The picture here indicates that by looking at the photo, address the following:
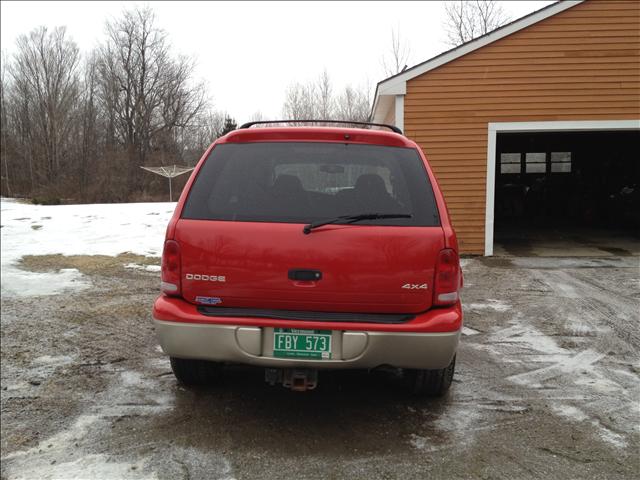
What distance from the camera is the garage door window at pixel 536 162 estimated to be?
19516mm

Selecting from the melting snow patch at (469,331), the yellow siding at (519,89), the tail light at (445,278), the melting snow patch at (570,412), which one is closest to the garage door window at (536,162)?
the yellow siding at (519,89)

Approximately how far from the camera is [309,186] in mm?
3328

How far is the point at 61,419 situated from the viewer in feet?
10.8

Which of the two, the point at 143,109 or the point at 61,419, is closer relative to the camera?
the point at 61,419

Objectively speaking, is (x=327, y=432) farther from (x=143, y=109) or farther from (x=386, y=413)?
(x=143, y=109)

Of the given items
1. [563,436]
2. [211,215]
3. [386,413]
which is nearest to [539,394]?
[563,436]

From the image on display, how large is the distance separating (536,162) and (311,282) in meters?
19.0

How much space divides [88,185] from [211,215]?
116 ft

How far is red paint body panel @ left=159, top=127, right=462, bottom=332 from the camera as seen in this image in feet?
9.09

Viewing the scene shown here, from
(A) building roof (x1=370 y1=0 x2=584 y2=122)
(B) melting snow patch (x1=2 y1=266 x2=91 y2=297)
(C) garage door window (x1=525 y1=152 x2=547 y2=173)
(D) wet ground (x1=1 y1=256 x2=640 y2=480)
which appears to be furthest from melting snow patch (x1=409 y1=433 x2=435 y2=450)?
(C) garage door window (x1=525 y1=152 x2=547 y2=173)

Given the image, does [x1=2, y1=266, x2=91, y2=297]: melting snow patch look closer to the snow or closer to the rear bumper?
the snow

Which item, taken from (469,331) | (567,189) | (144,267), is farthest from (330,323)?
(567,189)

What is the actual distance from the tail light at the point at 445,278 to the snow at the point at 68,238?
5.78 meters

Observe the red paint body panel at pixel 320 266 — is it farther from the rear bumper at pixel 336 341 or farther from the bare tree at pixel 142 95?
the bare tree at pixel 142 95
